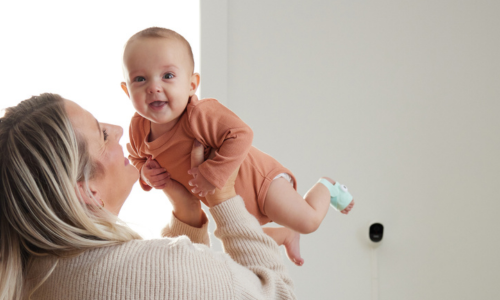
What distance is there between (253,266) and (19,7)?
1.30 m

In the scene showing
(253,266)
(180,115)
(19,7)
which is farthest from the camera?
(19,7)

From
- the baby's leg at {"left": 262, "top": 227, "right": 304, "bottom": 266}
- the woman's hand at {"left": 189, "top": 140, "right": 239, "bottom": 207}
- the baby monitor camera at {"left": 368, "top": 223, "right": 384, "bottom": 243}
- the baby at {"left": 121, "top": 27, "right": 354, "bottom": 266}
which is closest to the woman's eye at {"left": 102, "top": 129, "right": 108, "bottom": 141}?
the baby at {"left": 121, "top": 27, "right": 354, "bottom": 266}

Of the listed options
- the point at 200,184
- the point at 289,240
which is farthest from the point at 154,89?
the point at 289,240

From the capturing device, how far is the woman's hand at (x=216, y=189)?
→ 44.8 inches

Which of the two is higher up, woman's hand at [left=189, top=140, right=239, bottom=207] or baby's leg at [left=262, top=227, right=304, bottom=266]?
woman's hand at [left=189, top=140, right=239, bottom=207]

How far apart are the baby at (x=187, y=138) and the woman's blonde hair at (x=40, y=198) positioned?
0.80ft

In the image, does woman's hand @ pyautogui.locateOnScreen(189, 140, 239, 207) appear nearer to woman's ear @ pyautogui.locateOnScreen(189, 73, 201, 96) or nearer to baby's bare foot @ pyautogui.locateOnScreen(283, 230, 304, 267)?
woman's ear @ pyautogui.locateOnScreen(189, 73, 201, 96)

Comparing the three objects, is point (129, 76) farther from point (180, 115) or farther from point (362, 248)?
point (362, 248)

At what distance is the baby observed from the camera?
1123 millimetres

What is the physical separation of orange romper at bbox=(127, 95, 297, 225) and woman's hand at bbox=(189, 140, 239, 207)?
0.9 inches

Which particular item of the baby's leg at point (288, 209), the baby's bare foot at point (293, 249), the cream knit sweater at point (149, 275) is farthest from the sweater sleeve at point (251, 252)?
the baby's bare foot at point (293, 249)

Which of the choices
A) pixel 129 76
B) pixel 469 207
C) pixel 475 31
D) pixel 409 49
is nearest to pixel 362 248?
pixel 469 207

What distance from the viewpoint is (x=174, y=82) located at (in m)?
1.13

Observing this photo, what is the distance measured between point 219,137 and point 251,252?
11.4 inches
